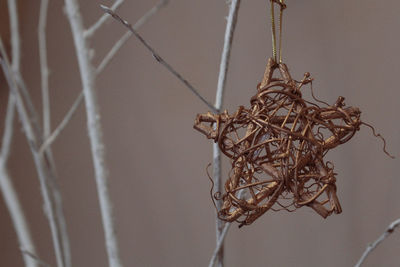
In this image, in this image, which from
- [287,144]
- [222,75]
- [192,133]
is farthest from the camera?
[192,133]

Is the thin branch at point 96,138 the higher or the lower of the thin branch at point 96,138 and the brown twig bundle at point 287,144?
the higher

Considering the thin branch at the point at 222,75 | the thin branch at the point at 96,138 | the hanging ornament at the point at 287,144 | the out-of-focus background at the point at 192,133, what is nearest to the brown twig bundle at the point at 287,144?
the hanging ornament at the point at 287,144

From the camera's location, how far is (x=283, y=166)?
2.12ft

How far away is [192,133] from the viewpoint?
4.19 ft

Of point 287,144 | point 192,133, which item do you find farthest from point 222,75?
point 192,133

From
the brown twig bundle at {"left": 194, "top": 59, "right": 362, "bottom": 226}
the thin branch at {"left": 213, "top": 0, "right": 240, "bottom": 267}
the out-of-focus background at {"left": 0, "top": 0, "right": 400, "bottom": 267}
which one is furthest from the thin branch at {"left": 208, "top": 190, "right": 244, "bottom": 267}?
the out-of-focus background at {"left": 0, "top": 0, "right": 400, "bottom": 267}

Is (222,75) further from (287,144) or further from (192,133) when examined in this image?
(192,133)

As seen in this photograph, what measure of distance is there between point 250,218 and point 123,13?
849 millimetres

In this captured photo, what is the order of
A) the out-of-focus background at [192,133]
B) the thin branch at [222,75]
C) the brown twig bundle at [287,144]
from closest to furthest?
the brown twig bundle at [287,144]
the thin branch at [222,75]
the out-of-focus background at [192,133]

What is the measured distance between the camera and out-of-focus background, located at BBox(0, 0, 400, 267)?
110 cm

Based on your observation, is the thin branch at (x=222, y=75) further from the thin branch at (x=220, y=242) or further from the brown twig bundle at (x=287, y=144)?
the brown twig bundle at (x=287, y=144)

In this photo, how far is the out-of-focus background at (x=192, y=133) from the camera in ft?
3.61

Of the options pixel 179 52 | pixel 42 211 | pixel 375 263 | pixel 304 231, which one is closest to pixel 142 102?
pixel 179 52

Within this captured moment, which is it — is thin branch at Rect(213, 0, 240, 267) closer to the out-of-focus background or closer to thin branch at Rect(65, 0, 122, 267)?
thin branch at Rect(65, 0, 122, 267)
